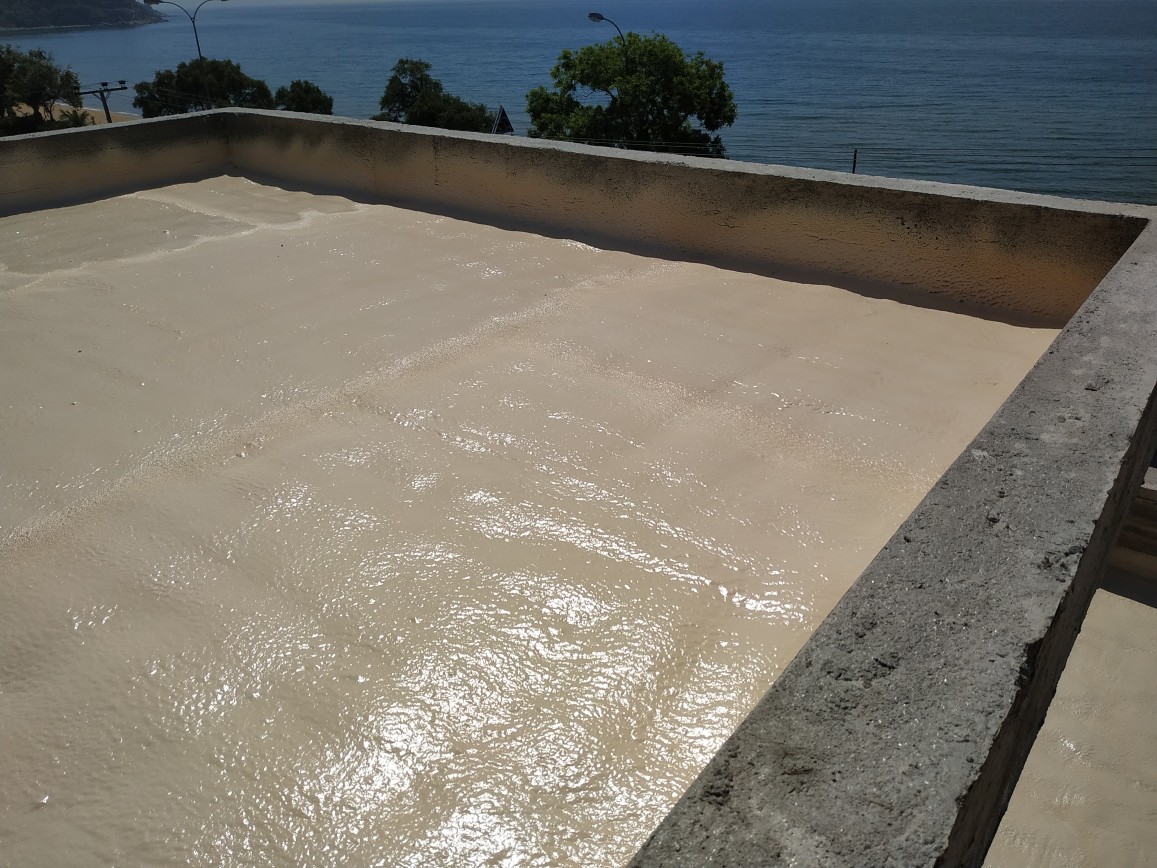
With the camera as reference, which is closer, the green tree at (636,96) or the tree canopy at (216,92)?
the green tree at (636,96)

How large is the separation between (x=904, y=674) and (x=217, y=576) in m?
2.11

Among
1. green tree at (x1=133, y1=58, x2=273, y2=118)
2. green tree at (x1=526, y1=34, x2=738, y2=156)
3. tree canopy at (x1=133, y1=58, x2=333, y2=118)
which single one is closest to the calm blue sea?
green tree at (x1=526, y1=34, x2=738, y2=156)

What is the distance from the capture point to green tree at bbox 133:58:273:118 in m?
45.4

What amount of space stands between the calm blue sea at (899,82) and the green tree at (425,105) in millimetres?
19611

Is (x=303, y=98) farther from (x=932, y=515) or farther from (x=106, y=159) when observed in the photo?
(x=932, y=515)

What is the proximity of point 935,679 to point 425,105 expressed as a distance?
154 ft

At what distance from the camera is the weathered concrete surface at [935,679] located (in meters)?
1.25

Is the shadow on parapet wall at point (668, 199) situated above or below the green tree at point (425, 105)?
above

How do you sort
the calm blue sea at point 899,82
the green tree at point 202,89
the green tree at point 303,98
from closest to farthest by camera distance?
1. the green tree at point 303,98
2. the green tree at point 202,89
3. the calm blue sea at point 899,82

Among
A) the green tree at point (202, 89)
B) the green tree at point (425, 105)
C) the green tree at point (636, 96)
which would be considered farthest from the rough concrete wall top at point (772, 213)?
the green tree at point (202, 89)

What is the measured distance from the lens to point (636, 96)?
35.4 m

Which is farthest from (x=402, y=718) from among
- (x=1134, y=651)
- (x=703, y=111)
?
(x=703, y=111)

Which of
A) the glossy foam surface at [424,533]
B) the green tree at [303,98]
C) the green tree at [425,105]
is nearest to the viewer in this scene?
the glossy foam surface at [424,533]

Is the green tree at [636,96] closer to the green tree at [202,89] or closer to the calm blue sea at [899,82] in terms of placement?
the calm blue sea at [899,82]
